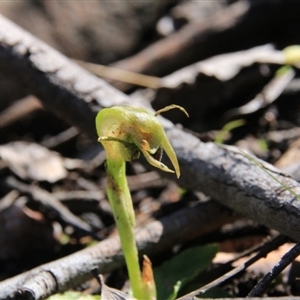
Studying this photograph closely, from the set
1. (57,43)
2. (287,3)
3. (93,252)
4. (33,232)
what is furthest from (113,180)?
(287,3)

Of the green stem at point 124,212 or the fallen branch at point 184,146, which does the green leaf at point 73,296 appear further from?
the fallen branch at point 184,146

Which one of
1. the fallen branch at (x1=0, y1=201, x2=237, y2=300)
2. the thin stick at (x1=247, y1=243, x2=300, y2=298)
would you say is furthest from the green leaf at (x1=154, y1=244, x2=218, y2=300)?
the thin stick at (x1=247, y1=243, x2=300, y2=298)

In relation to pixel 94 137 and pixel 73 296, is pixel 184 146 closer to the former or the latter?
pixel 94 137

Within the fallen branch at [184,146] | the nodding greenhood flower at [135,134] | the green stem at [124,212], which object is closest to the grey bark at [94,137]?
the fallen branch at [184,146]

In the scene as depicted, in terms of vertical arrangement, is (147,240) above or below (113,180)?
below

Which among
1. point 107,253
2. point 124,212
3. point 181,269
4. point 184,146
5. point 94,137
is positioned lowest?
point 181,269

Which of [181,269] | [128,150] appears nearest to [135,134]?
[128,150]

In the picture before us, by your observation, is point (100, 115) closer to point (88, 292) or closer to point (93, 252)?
point (93, 252)

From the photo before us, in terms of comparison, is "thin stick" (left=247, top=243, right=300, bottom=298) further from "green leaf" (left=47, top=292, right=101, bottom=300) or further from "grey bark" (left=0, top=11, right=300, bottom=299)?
"green leaf" (left=47, top=292, right=101, bottom=300)
